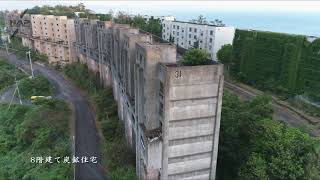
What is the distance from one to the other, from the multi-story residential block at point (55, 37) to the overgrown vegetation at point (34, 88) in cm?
1494

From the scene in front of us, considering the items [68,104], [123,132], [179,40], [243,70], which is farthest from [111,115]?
[179,40]

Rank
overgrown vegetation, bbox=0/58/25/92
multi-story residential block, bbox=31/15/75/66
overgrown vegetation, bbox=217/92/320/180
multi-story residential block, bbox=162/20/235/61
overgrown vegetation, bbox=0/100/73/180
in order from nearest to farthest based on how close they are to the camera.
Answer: overgrown vegetation, bbox=217/92/320/180 < overgrown vegetation, bbox=0/100/73/180 < overgrown vegetation, bbox=0/58/25/92 < multi-story residential block, bbox=162/20/235/61 < multi-story residential block, bbox=31/15/75/66

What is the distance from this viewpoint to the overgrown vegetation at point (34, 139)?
29048mm

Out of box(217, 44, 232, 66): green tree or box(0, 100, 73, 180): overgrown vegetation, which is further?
box(217, 44, 232, 66): green tree

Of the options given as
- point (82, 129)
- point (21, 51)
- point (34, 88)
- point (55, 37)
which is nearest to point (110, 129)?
point (82, 129)

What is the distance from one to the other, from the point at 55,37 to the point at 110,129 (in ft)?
136

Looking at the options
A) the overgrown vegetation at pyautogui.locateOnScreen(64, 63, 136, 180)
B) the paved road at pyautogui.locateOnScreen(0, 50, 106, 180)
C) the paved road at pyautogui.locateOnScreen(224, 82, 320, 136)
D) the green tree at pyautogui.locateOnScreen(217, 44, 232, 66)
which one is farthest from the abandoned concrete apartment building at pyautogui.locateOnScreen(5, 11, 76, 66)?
the paved road at pyautogui.locateOnScreen(224, 82, 320, 136)

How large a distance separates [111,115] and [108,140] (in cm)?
633

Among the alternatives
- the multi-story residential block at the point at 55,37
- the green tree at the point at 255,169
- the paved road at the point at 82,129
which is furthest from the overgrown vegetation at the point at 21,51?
the green tree at the point at 255,169

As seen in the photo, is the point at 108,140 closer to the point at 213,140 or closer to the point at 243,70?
the point at 213,140

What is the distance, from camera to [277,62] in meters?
50.6

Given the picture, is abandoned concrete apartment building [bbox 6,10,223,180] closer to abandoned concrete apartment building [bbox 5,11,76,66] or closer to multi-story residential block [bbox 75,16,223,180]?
multi-story residential block [bbox 75,16,223,180]

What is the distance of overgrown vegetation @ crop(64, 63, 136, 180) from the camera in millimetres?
27906

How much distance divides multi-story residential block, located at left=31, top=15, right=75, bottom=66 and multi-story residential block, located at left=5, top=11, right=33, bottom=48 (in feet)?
19.9
